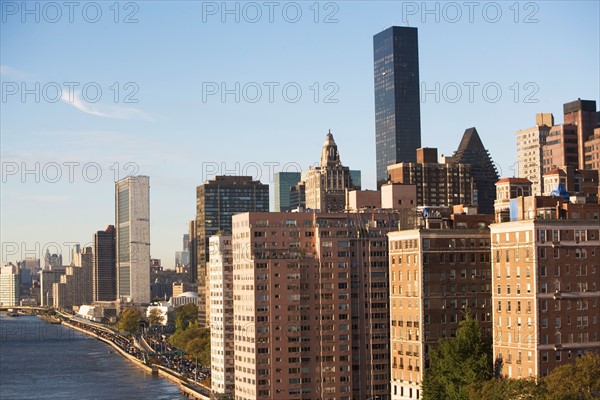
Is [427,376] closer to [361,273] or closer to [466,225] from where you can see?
[466,225]

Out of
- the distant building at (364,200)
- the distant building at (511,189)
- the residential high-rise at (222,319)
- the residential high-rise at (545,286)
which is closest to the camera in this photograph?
the residential high-rise at (545,286)

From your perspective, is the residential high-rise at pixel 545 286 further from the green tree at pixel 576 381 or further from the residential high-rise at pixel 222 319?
the residential high-rise at pixel 222 319

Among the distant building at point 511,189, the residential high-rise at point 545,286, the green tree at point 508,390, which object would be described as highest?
the distant building at point 511,189

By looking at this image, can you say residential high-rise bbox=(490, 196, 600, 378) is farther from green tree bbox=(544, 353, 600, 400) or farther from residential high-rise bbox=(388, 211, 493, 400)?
residential high-rise bbox=(388, 211, 493, 400)

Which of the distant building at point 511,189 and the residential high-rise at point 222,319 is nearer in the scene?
the distant building at point 511,189

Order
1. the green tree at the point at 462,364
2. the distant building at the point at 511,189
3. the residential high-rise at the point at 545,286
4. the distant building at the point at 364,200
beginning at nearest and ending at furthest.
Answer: the residential high-rise at the point at 545,286 → the green tree at the point at 462,364 → the distant building at the point at 511,189 → the distant building at the point at 364,200

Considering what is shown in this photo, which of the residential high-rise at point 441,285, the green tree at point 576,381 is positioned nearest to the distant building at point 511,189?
the residential high-rise at point 441,285

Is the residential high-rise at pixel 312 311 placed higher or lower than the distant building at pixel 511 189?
lower
